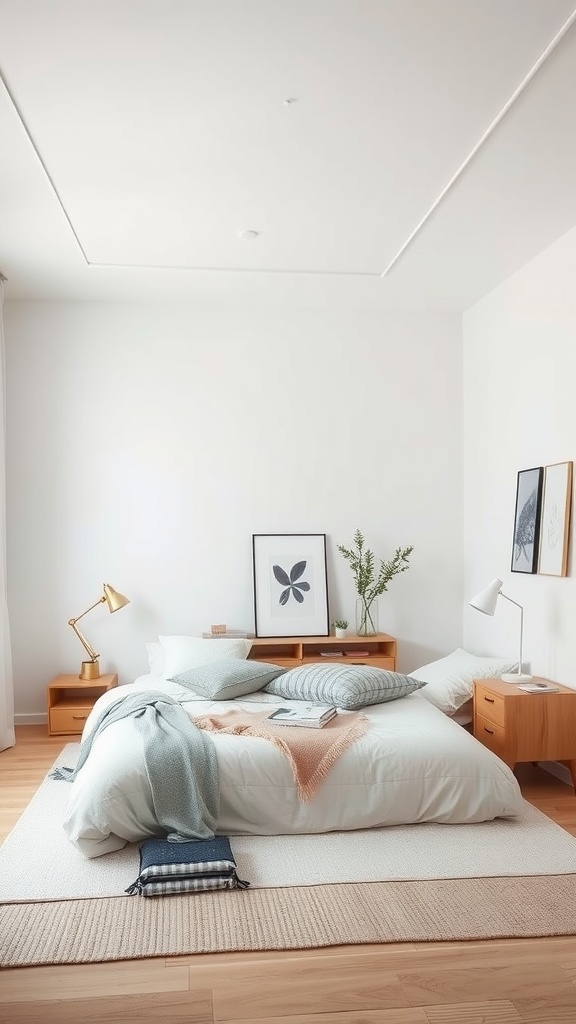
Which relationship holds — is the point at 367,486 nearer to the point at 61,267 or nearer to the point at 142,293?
the point at 142,293

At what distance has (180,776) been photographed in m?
3.33

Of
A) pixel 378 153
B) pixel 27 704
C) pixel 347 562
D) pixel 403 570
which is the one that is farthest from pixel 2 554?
pixel 378 153

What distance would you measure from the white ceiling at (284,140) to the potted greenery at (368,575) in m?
1.72

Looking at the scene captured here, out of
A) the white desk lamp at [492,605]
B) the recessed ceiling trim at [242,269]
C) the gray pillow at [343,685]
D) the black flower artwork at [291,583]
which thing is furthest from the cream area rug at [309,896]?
the recessed ceiling trim at [242,269]

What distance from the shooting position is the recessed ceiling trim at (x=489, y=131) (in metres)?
2.68

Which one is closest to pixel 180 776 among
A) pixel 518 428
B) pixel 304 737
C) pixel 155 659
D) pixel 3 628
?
pixel 304 737

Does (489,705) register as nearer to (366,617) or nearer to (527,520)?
(527,520)

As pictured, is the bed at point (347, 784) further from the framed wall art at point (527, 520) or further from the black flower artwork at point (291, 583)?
the black flower artwork at point (291, 583)

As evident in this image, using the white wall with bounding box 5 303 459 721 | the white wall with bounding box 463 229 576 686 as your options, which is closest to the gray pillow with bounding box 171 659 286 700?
the white wall with bounding box 5 303 459 721

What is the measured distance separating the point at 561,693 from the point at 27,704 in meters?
3.26

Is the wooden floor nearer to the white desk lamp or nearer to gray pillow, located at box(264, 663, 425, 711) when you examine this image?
gray pillow, located at box(264, 663, 425, 711)

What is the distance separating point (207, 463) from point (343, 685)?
203cm

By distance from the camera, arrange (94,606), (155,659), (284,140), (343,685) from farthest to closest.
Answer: (94,606)
(155,659)
(343,685)
(284,140)

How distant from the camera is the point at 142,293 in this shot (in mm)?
5445
